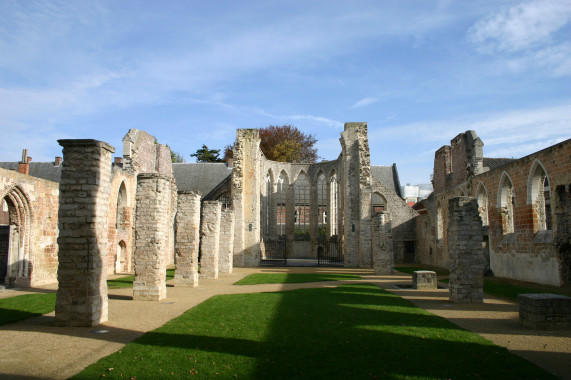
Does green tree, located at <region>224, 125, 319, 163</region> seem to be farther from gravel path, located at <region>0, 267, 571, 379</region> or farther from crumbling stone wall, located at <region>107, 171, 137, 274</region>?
gravel path, located at <region>0, 267, 571, 379</region>

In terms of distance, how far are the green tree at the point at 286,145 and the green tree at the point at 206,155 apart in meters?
2.61

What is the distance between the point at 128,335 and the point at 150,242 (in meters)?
4.27

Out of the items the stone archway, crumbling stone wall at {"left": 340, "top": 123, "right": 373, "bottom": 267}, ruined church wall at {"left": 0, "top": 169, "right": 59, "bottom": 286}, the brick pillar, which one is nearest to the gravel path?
the stone archway

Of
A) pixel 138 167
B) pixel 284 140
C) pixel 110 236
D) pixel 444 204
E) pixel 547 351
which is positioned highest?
pixel 284 140

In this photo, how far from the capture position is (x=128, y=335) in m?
7.16

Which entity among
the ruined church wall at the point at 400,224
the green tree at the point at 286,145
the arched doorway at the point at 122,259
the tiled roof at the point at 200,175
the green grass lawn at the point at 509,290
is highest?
the green tree at the point at 286,145

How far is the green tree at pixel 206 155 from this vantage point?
155ft

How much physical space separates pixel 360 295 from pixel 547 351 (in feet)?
20.3

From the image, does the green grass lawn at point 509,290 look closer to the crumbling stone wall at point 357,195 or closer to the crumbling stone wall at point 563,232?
the crumbling stone wall at point 563,232

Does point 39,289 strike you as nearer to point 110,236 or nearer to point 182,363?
point 110,236

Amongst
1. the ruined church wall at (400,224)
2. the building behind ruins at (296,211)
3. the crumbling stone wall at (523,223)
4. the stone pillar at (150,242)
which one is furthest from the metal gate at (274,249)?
the stone pillar at (150,242)

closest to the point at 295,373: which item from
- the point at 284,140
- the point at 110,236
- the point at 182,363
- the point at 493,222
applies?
the point at 182,363

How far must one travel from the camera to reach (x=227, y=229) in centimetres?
1998

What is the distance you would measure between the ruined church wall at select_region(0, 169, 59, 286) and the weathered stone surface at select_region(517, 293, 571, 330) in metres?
13.9
